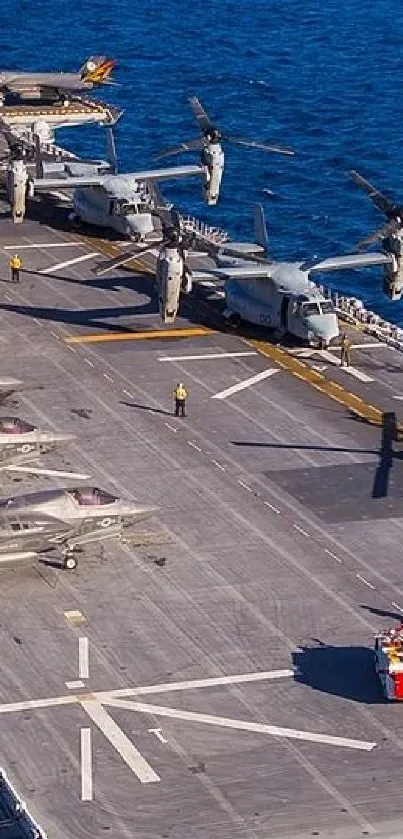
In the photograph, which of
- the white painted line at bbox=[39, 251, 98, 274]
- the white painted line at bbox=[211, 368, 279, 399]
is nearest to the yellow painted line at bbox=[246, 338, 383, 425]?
the white painted line at bbox=[211, 368, 279, 399]

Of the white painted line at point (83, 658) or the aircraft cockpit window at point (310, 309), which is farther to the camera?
the aircraft cockpit window at point (310, 309)

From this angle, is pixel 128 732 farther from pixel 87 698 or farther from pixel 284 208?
pixel 284 208

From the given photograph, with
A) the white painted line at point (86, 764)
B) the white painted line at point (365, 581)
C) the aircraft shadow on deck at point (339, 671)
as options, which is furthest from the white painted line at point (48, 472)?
the white painted line at point (86, 764)

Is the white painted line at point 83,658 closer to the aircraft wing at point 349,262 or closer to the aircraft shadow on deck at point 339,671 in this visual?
the aircraft shadow on deck at point 339,671

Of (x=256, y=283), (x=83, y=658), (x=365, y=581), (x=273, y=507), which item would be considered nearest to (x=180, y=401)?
(x=273, y=507)

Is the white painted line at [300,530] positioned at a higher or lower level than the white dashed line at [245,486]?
lower

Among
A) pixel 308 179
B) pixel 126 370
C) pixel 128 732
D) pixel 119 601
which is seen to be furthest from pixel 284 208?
pixel 128 732

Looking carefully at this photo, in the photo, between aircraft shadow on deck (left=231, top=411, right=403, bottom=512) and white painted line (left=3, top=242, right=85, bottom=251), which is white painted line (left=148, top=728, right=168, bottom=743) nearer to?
aircraft shadow on deck (left=231, top=411, right=403, bottom=512)
